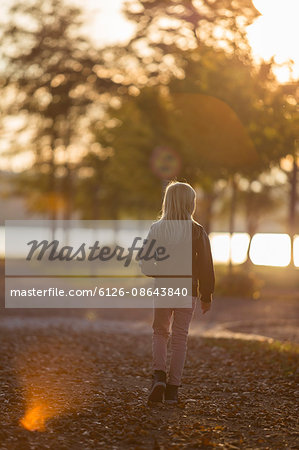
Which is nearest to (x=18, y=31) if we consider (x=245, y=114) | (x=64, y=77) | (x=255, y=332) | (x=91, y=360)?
(x=64, y=77)

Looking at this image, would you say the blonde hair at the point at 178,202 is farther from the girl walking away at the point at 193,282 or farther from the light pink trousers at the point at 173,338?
the light pink trousers at the point at 173,338

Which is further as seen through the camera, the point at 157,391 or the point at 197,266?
the point at 197,266

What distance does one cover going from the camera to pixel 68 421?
19.5 feet

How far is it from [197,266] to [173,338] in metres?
0.69

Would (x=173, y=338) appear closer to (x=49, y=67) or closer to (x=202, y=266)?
(x=202, y=266)

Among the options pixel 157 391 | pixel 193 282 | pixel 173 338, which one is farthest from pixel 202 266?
pixel 157 391

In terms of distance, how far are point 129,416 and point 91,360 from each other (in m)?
3.34

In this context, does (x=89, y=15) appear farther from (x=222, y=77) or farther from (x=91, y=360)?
(x=91, y=360)

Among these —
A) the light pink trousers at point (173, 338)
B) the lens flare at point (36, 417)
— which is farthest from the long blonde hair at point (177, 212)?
the lens flare at point (36, 417)

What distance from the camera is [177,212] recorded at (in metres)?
6.66

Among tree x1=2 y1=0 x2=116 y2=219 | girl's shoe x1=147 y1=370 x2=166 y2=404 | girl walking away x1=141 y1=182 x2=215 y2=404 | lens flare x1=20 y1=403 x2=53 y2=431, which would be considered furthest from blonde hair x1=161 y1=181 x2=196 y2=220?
tree x1=2 y1=0 x2=116 y2=219

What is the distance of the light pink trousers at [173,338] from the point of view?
6730mm

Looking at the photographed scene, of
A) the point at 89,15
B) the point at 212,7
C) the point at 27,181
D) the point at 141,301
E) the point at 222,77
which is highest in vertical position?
the point at 89,15

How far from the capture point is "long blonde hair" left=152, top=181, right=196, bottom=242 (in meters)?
6.62
